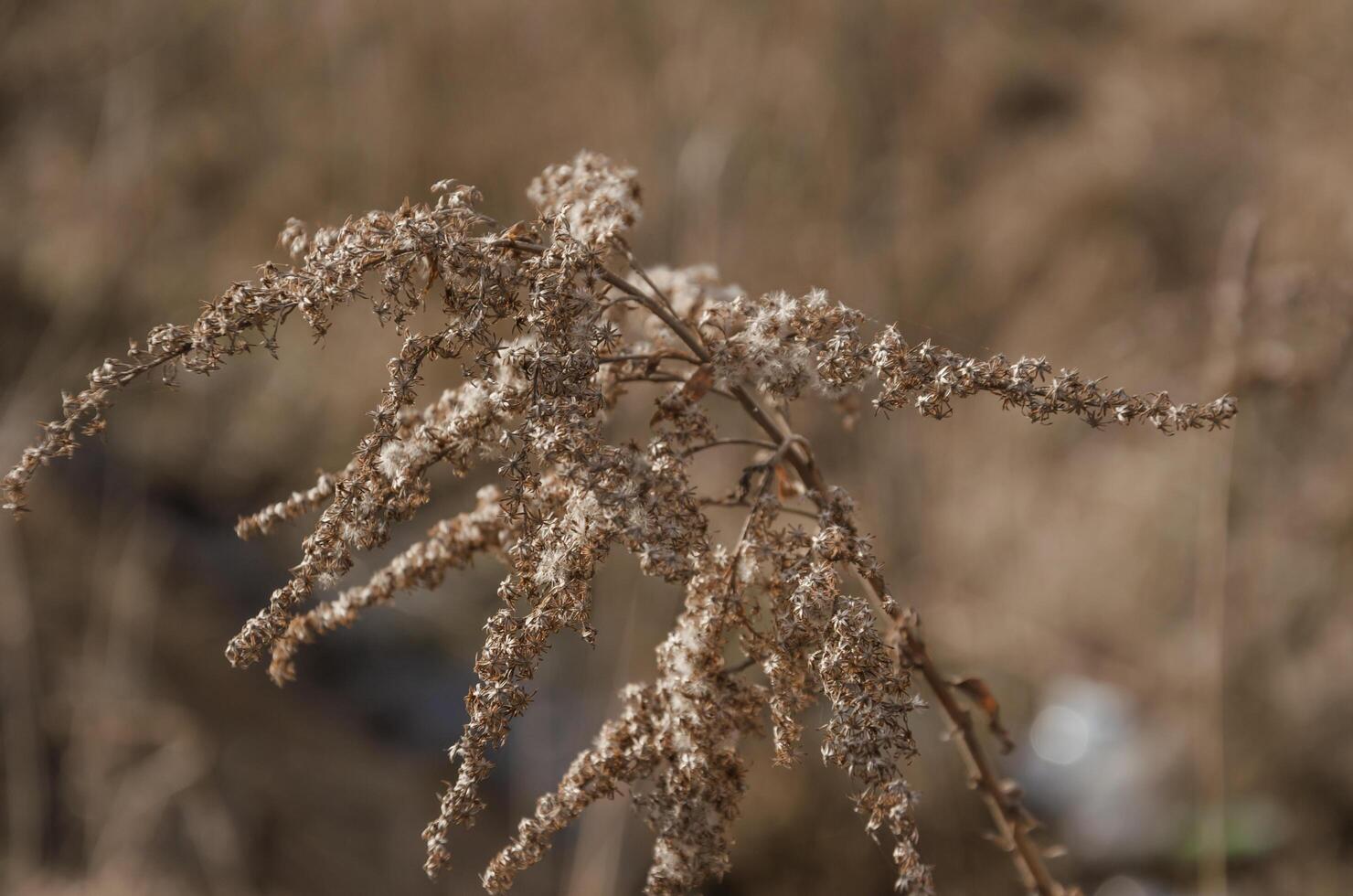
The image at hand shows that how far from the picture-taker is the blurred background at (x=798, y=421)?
3102mm

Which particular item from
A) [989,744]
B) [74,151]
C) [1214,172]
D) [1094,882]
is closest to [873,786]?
[989,744]

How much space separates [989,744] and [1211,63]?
12.5 feet

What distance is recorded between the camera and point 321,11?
6.40 m

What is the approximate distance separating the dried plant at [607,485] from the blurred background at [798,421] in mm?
1121

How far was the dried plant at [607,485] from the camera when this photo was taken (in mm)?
814

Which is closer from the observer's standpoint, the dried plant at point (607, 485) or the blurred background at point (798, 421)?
the dried plant at point (607, 485)

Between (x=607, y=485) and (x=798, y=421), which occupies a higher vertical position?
(x=798, y=421)

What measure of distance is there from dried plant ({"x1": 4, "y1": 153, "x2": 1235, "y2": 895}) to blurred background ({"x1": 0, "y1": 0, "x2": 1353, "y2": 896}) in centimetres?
112

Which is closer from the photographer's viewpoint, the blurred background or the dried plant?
the dried plant

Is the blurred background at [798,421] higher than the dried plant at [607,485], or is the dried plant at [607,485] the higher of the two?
the blurred background at [798,421]

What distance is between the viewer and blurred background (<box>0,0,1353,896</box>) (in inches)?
122

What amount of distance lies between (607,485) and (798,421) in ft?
10.5

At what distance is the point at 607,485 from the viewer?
842mm

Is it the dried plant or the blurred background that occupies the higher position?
the blurred background
